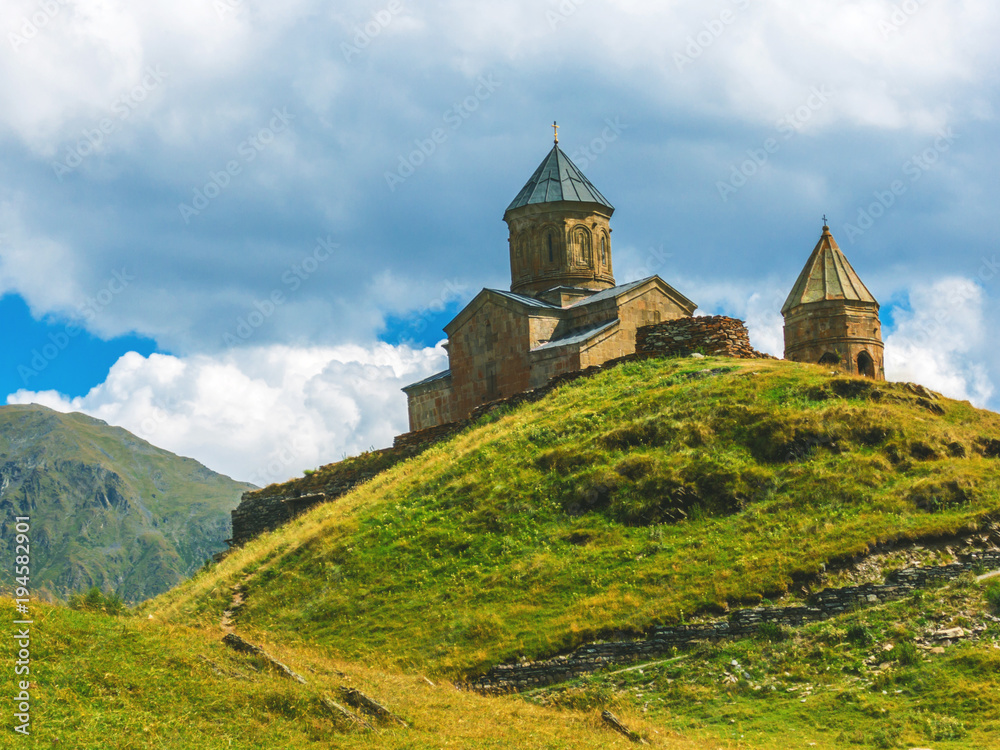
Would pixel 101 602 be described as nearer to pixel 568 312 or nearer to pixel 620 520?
pixel 620 520

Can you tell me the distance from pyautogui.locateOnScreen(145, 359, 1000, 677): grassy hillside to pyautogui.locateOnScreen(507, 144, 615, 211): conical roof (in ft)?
39.2

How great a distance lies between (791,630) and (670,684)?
1.99 meters

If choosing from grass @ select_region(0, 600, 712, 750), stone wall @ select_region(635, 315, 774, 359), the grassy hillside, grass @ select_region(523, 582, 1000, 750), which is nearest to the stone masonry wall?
stone wall @ select_region(635, 315, 774, 359)

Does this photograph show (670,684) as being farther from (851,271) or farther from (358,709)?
(851,271)

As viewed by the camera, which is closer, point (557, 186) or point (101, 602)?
point (101, 602)

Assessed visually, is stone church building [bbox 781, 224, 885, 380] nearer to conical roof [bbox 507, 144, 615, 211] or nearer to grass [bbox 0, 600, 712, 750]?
conical roof [bbox 507, 144, 615, 211]

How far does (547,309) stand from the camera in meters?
30.6

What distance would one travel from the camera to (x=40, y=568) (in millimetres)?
160000

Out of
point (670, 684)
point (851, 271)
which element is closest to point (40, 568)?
point (851, 271)

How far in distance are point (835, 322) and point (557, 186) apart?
34.3 feet

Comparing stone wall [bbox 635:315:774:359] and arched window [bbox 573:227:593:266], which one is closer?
stone wall [bbox 635:315:774:359]

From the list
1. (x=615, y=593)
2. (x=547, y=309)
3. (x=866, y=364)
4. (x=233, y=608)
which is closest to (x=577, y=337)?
(x=547, y=309)

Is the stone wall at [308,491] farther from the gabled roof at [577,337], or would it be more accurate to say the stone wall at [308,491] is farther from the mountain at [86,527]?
the mountain at [86,527]

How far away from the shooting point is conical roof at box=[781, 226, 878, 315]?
32.4 m
